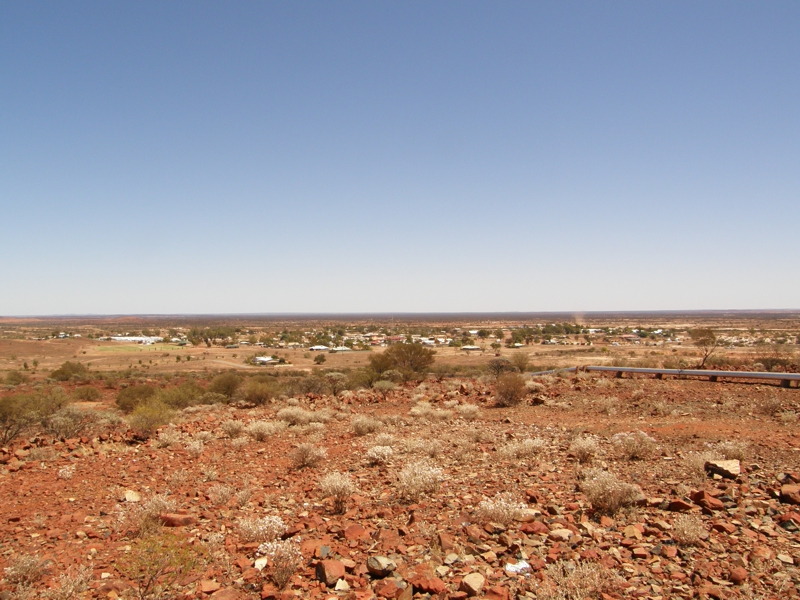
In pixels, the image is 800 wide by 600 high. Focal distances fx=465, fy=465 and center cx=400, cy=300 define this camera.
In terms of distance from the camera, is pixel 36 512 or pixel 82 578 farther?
pixel 36 512

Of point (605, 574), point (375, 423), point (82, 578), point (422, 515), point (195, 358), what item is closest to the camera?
point (605, 574)

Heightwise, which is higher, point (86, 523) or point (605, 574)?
point (605, 574)

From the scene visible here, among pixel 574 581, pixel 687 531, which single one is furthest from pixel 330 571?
pixel 687 531

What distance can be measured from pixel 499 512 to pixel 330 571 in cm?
230

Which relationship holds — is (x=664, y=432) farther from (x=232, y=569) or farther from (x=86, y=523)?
(x=86, y=523)

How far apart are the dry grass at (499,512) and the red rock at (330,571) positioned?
2.02m

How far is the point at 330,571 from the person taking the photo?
A: 194 inches

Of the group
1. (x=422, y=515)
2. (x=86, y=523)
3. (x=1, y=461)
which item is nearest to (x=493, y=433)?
(x=422, y=515)

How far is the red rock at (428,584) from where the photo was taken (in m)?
4.54

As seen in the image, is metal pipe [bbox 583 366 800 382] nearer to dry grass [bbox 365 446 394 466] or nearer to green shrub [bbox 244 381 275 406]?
dry grass [bbox 365 446 394 466]

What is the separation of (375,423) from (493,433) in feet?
10.7

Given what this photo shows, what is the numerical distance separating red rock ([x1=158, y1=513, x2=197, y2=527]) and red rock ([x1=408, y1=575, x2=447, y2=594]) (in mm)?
3532

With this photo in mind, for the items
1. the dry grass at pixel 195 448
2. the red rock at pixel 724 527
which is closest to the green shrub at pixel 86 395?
the dry grass at pixel 195 448

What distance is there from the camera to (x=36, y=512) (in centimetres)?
695
